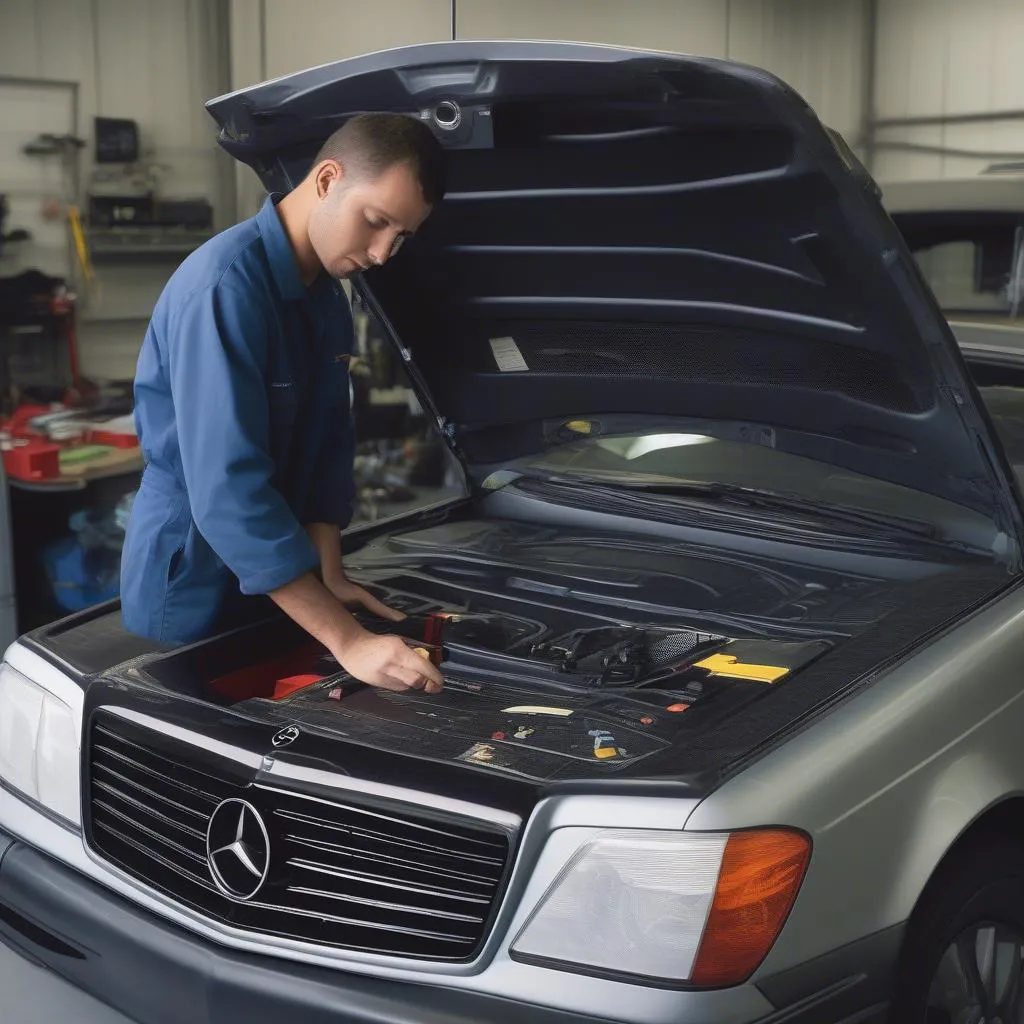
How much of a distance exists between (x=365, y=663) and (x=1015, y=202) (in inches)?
82.3

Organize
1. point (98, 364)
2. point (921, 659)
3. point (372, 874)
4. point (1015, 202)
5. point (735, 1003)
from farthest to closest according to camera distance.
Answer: point (98, 364), point (1015, 202), point (921, 659), point (372, 874), point (735, 1003)

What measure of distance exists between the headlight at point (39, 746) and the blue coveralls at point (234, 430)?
0.20m

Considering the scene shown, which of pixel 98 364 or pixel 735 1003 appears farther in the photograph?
pixel 98 364

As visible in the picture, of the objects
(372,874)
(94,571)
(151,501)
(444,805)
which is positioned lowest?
(94,571)

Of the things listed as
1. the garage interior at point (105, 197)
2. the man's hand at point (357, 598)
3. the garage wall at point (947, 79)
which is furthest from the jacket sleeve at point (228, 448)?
the garage wall at point (947, 79)

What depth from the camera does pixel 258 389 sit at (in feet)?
5.82

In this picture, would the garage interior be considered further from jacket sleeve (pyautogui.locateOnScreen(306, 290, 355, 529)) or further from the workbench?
jacket sleeve (pyautogui.locateOnScreen(306, 290, 355, 529))

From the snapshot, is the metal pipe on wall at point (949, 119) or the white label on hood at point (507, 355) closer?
the white label on hood at point (507, 355)

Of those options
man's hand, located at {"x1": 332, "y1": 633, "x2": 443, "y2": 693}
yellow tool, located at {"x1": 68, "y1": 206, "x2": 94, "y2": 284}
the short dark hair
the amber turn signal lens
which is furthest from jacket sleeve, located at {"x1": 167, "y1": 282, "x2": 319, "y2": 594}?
yellow tool, located at {"x1": 68, "y1": 206, "x2": 94, "y2": 284}

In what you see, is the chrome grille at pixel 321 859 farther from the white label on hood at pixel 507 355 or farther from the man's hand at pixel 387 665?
the white label on hood at pixel 507 355

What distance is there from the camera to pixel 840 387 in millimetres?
2070

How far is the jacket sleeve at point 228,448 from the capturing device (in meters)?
1.70

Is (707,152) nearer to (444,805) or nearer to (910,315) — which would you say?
(910,315)

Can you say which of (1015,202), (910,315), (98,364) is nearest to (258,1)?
(98,364)
